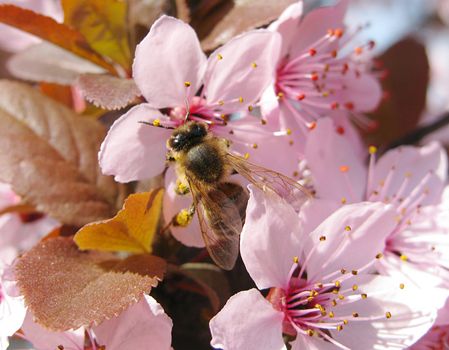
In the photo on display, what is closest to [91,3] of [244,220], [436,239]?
[244,220]

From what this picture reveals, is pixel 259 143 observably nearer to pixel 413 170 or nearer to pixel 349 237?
pixel 349 237

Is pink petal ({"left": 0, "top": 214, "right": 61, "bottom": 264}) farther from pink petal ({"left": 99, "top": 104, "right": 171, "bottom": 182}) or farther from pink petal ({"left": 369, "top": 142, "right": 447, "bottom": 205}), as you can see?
pink petal ({"left": 369, "top": 142, "right": 447, "bottom": 205})

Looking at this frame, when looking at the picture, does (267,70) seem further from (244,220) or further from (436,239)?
(436,239)

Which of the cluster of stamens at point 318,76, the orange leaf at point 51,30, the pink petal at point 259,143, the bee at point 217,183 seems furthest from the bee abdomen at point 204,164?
the orange leaf at point 51,30

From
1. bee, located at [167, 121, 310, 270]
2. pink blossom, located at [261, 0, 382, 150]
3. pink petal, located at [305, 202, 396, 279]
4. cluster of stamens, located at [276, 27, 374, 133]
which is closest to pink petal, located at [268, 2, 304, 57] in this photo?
pink blossom, located at [261, 0, 382, 150]

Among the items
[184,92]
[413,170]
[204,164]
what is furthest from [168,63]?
[413,170]

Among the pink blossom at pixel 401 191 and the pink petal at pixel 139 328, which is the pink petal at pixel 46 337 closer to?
the pink petal at pixel 139 328

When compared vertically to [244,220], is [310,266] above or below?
below
